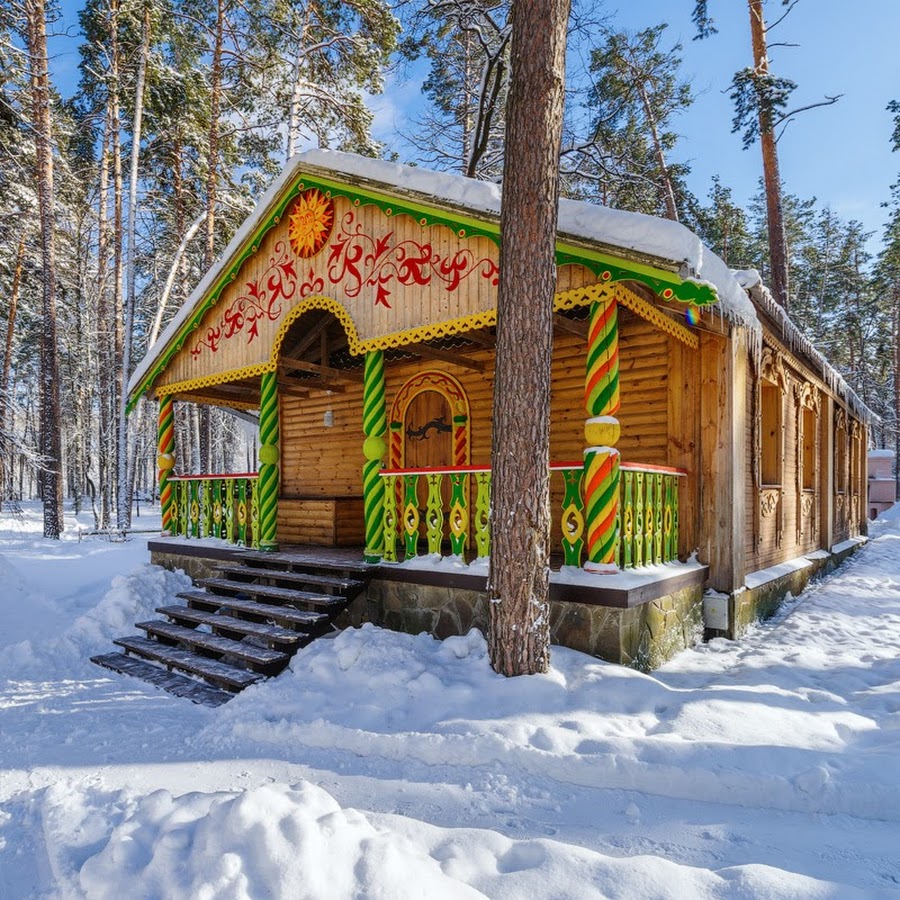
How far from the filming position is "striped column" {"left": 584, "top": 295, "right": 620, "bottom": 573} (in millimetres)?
4660

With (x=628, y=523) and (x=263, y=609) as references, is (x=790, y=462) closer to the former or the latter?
(x=628, y=523)

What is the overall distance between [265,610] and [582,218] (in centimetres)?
440

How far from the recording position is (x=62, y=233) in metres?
15.9

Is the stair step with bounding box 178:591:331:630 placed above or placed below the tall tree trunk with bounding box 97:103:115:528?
below

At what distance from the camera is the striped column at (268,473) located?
277 inches

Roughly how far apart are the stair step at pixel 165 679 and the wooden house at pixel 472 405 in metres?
1.29

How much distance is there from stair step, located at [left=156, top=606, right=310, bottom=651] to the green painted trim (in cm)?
381

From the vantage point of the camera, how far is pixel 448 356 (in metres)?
7.06

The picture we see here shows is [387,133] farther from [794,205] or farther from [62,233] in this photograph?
[794,205]

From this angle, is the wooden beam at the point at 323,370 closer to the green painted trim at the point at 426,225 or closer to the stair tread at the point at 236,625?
the green painted trim at the point at 426,225

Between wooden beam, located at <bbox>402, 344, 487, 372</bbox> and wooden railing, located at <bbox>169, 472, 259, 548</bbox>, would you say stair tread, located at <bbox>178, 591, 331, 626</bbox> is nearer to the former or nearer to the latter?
wooden railing, located at <bbox>169, 472, 259, 548</bbox>


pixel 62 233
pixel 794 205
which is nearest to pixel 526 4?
pixel 62 233

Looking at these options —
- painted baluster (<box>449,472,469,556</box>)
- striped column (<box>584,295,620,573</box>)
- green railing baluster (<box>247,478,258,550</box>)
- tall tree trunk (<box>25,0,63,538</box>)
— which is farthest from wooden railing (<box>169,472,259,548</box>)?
tall tree trunk (<box>25,0,63,538</box>)

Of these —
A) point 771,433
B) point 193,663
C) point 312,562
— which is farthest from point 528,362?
point 771,433
